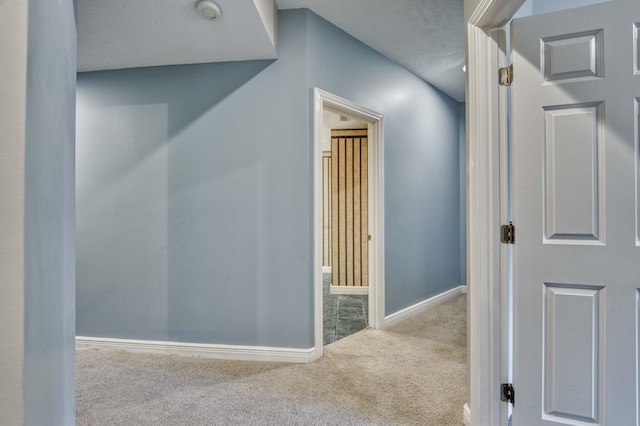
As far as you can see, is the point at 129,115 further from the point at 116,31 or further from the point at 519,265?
the point at 519,265

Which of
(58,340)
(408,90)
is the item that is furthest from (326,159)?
(58,340)

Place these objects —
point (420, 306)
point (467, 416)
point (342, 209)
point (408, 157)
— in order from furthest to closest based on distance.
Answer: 1. point (342, 209)
2. point (420, 306)
3. point (408, 157)
4. point (467, 416)

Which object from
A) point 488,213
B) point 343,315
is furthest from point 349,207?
point 488,213

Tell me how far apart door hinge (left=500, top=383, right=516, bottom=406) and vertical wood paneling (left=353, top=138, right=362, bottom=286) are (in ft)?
10.5

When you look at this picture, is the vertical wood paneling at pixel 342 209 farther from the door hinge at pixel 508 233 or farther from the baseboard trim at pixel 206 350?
the door hinge at pixel 508 233

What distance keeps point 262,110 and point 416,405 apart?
2.18 meters

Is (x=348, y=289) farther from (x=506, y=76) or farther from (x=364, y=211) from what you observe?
(x=506, y=76)

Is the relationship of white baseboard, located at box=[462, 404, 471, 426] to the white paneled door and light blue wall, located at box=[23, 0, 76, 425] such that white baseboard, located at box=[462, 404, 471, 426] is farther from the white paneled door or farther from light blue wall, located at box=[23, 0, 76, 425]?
light blue wall, located at box=[23, 0, 76, 425]

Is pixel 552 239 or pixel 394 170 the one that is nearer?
pixel 552 239

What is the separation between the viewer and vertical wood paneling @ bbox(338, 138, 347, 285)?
471 cm

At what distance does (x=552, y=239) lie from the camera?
4.48 ft

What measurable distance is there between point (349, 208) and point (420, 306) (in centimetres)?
172

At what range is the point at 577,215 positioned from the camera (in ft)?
4.35

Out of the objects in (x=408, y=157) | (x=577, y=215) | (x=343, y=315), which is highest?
(x=408, y=157)
